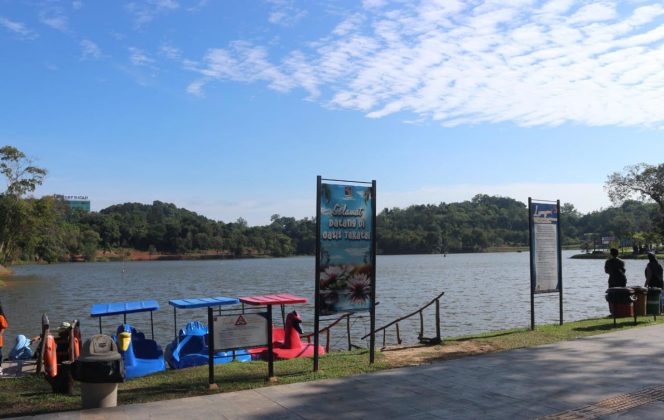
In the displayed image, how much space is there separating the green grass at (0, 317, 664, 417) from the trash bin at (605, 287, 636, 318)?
318 cm

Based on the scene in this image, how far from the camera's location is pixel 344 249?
32.9ft

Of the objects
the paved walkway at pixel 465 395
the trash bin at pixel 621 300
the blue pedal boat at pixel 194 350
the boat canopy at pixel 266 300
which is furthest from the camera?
the trash bin at pixel 621 300

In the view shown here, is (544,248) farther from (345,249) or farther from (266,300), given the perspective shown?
(266,300)

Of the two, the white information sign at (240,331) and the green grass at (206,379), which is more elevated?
the white information sign at (240,331)

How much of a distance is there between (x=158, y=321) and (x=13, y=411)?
19.5 meters

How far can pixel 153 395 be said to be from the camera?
27.1 ft

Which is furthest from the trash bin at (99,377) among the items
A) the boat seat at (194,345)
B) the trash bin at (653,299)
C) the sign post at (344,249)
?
the trash bin at (653,299)

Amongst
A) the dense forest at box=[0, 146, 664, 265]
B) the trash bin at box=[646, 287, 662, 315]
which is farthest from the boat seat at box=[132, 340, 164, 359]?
the dense forest at box=[0, 146, 664, 265]

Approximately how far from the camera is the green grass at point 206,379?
26.4ft

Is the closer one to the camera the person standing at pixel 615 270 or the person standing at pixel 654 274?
the person standing at pixel 615 270

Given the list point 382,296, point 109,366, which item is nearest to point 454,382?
point 109,366

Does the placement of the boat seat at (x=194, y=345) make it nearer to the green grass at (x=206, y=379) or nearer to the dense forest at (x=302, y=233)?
the green grass at (x=206, y=379)

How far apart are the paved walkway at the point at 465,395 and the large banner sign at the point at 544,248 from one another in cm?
454

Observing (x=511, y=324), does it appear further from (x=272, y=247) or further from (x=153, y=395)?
(x=272, y=247)
